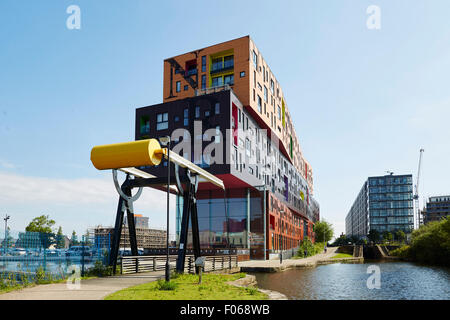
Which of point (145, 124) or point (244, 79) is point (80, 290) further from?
point (145, 124)

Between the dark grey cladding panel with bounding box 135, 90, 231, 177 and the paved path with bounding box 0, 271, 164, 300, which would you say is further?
the dark grey cladding panel with bounding box 135, 90, 231, 177

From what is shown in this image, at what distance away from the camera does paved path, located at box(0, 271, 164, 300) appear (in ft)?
43.7

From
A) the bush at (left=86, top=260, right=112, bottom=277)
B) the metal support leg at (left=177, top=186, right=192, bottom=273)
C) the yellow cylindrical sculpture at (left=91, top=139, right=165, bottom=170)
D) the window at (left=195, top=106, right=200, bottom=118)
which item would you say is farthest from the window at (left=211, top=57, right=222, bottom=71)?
the bush at (left=86, top=260, right=112, bottom=277)

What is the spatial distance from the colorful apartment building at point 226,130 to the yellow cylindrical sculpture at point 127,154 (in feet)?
89.2

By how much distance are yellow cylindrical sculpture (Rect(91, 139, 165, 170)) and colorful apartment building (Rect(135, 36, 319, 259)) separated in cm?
2718

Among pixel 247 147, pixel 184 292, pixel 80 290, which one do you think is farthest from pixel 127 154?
pixel 247 147

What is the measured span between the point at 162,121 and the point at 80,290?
38.8 m

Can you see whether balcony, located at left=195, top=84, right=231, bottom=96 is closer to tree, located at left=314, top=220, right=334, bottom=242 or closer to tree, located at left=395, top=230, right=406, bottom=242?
tree, located at left=314, top=220, right=334, bottom=242

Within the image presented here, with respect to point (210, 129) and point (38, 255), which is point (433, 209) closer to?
point (210, 129)

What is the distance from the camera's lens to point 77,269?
65.5 feet

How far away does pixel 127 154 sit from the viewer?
1828cm

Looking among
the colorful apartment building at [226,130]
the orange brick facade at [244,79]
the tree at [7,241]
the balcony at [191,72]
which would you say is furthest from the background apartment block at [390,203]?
the tree at [7,241]
